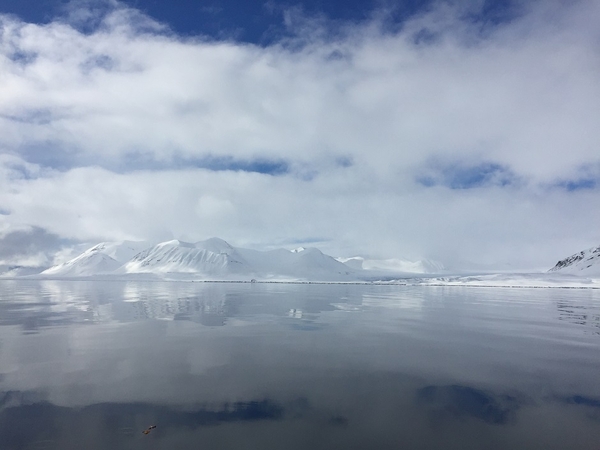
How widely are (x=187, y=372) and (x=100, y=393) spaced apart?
101 inches

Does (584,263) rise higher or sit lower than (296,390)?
higher

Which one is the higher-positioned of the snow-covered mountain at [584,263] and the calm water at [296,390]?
the snow-covered mountain at [584,263]

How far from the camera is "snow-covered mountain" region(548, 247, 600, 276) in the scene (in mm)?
159875

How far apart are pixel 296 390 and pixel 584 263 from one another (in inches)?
8300

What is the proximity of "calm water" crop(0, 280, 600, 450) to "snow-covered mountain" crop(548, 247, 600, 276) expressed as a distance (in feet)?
591

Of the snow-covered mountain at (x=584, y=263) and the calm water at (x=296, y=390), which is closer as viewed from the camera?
the calm water at (x=296, y=390)

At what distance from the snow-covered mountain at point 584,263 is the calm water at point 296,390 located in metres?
180

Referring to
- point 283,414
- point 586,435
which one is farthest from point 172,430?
point 586,435

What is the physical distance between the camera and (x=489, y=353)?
579 inches

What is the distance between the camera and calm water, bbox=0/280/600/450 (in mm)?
7449

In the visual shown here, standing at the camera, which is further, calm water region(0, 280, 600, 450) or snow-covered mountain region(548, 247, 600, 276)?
snow-covered mountain region(548, 247, 600, 276)

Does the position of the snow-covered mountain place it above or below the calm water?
above

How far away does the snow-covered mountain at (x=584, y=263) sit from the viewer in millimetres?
159875

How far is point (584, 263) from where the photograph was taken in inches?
6791
